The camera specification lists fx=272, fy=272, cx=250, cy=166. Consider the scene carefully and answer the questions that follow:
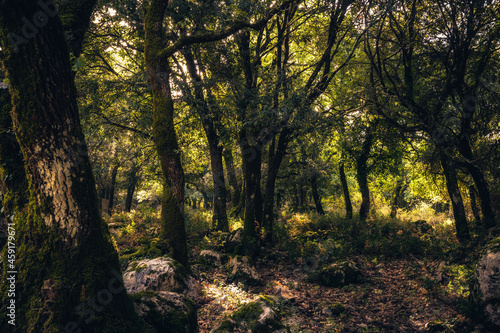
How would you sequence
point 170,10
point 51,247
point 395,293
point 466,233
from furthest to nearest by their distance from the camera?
point 466,233, point 170,10, point 395,293, point 51,247

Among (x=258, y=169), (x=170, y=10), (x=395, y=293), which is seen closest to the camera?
(x=395, y=293)

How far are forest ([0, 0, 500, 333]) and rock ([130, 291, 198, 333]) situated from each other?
0.10 feet

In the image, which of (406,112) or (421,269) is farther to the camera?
(406,112)

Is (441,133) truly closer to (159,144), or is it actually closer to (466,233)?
(466,233)

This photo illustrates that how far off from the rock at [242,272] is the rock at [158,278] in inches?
Answer: 84.8

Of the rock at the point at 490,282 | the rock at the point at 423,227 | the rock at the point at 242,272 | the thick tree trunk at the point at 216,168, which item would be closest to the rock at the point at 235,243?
the rock at the point at 242,272

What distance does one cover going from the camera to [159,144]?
834cm

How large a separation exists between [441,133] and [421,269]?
5151 mm

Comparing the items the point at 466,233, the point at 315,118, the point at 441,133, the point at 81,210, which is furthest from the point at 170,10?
the point at 466,233

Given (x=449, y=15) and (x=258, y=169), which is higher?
(x=449, y=15)

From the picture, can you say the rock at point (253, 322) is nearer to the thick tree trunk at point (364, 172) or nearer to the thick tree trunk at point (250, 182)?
the thick tree trunk at point (250, 182)

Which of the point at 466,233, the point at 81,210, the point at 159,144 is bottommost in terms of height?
the point at 466,233

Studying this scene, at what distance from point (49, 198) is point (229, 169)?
13.9m

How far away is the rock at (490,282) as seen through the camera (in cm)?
562
